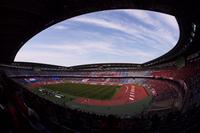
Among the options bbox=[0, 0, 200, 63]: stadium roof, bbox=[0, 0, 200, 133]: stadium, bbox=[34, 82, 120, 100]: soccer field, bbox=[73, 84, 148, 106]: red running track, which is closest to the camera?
bbox=[0, 0, 200, 133]: stadium

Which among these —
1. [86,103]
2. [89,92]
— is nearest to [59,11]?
[86,103]

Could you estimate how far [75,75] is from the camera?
2975 inches

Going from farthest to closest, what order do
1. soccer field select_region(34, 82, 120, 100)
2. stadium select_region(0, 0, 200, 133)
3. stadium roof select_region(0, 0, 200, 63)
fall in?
soccer field select_region(34, 82, 120, 100)
stadium roof select_region(0, 0, 200, 63)
stadium select_region(0, 0, 200, 133)

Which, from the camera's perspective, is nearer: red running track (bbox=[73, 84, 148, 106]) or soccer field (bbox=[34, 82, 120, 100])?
red running track (bbox=[73, 84, 148, 106])

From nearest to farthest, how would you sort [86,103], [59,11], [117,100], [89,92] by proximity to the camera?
[59,11] → [86,103] → [117,100] → [89,92]

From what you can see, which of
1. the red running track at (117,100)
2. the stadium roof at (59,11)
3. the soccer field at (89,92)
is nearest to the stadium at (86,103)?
the stadium roof at (59,11)

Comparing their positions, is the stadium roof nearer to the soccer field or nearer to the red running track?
the red running track

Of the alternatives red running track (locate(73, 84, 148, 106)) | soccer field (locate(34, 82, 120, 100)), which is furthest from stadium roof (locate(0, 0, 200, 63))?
soccer field (locate(34, 82, 120, 100))

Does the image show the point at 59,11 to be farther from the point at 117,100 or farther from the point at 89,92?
the point at 89,92

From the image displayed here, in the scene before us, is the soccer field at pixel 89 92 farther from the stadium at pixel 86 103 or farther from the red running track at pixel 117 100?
the stadium at pixel 86 103

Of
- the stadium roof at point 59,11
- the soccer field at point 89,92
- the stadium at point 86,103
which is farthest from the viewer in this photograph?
the soccer field at point 89,92

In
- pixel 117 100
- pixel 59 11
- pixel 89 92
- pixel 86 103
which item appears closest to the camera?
pixel 59 11

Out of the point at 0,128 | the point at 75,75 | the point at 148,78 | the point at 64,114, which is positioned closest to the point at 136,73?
the point at 148,78

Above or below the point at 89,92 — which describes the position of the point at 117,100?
below
